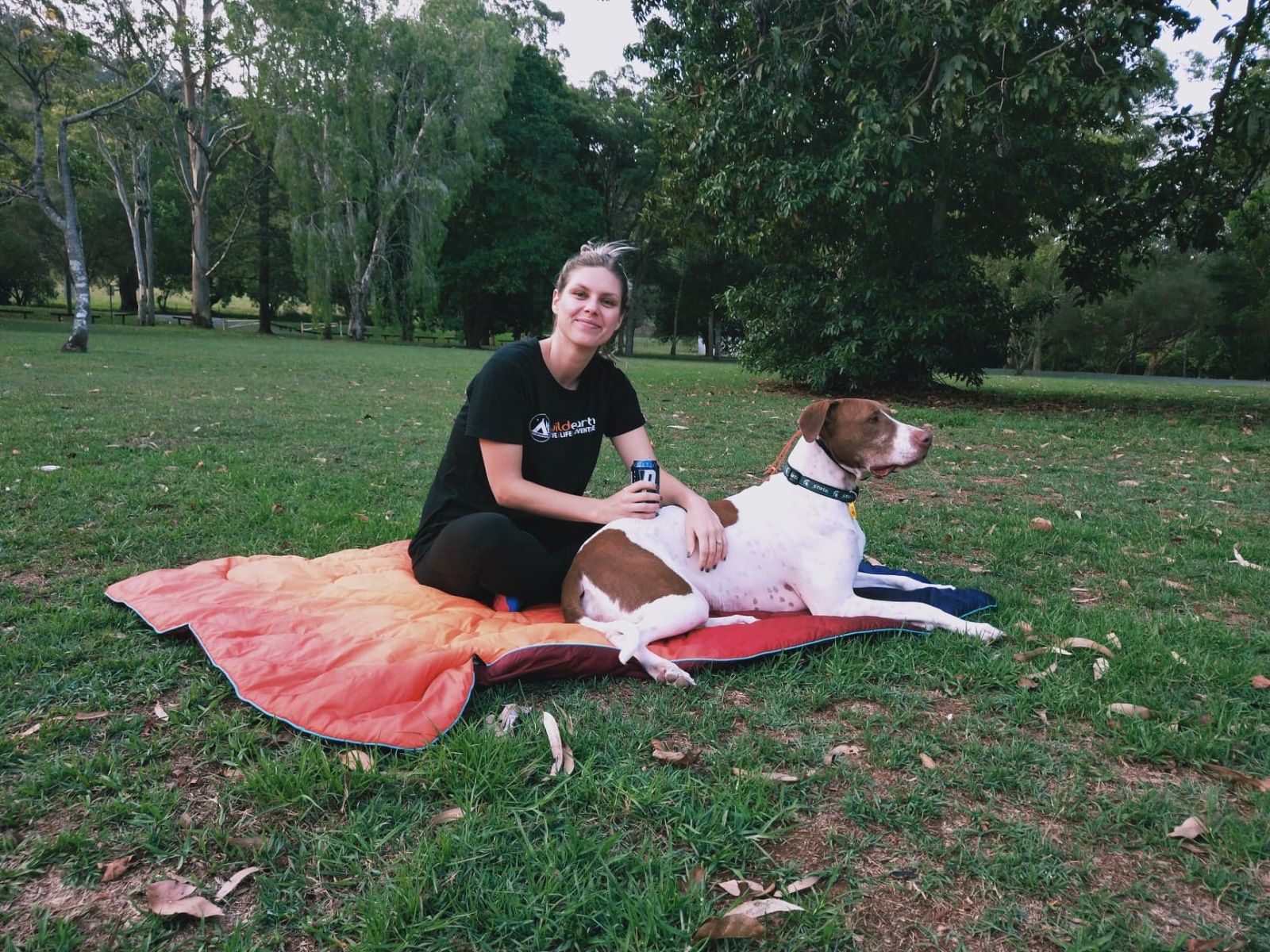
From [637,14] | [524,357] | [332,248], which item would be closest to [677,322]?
[332,248]

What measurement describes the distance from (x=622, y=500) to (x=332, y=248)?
101 feet

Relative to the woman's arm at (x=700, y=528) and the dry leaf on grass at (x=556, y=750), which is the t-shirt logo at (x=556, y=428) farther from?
the dry leaf on grass at (x=556, y=750)

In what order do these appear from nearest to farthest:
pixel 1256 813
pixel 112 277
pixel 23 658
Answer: pixel 1256 813 → pixel 23 658 → pixel 112 277

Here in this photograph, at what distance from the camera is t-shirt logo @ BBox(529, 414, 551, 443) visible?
378 centimetres

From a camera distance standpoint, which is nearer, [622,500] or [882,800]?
[882,800]

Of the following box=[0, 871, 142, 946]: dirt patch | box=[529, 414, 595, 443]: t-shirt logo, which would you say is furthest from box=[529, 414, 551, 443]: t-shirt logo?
box=[0, 871, 142, 946]: dirt patch

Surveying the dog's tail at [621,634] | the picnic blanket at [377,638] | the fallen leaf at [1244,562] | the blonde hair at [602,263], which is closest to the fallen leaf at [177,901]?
the picnic blanket at [377,638]

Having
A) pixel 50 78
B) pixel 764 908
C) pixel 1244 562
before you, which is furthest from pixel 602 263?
pixel 50 78

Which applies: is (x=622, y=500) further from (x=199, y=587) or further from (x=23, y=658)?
(x=23, y=658)

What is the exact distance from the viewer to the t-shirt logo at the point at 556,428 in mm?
3789

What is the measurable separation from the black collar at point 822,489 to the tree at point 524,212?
36.3 m

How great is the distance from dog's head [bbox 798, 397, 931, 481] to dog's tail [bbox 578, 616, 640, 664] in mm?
1328

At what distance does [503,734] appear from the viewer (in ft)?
8.31

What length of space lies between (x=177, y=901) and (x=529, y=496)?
2.09 metres
